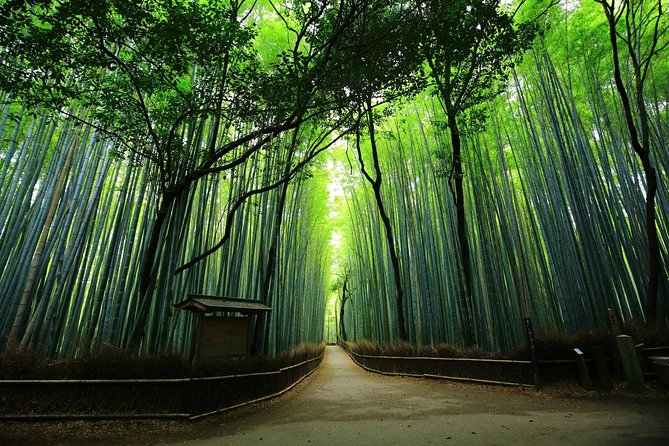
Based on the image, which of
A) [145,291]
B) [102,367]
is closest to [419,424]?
[102,367]

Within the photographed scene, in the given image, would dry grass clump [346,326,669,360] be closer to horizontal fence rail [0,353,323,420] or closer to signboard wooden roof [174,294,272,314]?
signboard wooden roof [174,294,272,314]

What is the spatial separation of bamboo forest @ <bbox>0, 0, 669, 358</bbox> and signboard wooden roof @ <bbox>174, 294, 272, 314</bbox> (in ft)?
1.38

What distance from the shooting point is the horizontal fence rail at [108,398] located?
2758mm

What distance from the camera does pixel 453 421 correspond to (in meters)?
2.86

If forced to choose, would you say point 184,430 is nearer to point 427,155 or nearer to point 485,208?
point 485,208

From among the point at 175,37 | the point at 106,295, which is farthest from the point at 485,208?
the point at 106,295

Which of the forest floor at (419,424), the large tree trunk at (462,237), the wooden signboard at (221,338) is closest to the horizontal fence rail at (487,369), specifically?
the forest floor at (419,424)

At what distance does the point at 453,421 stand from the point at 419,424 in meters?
0.33

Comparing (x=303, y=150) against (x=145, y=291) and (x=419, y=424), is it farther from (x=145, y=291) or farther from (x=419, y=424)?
(x=419, y=424)

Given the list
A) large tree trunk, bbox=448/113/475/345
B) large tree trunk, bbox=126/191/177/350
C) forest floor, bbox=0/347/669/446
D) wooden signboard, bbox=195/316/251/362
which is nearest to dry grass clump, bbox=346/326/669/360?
forest floor, bbox=0/347/669/446

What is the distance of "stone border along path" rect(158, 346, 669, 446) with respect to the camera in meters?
2.34

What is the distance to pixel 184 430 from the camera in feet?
9.21

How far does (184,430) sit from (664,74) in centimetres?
820

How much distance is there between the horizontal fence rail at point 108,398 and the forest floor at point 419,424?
84 millimetres
